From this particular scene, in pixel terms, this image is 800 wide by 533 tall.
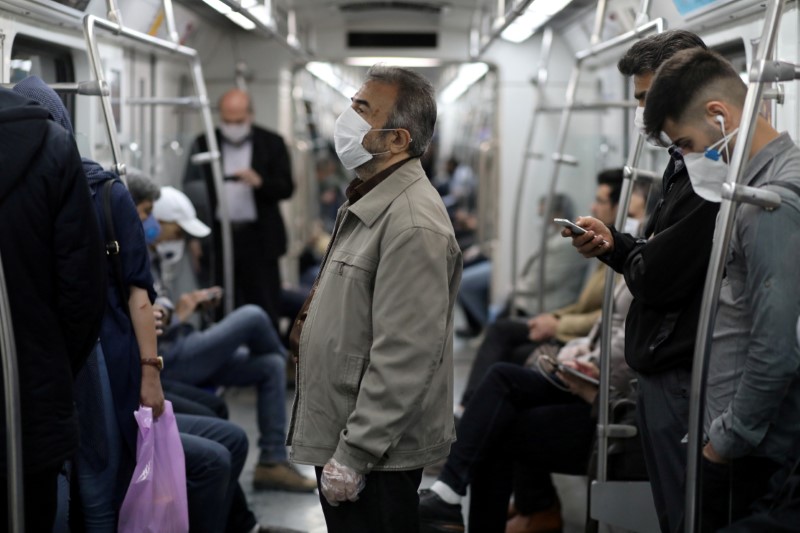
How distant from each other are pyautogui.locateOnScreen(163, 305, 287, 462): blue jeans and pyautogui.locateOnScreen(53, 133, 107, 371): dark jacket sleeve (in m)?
2.22

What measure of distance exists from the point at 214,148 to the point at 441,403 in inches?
137

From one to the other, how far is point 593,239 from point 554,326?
9.13 feet

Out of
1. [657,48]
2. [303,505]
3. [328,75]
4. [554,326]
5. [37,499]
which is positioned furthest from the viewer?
[328,75]

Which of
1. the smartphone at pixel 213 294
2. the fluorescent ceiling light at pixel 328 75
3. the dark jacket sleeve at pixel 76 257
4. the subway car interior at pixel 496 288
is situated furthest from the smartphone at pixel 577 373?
the fluorescent ceiling light at pixel 328 75

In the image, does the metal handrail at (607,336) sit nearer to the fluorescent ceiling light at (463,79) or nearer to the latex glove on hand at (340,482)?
the latex glove on hand at (340,482)

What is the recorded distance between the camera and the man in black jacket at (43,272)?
255 centimetres

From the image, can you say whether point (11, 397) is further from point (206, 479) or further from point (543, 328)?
point (543, 328)

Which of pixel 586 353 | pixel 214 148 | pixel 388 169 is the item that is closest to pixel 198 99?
pixel 214 148

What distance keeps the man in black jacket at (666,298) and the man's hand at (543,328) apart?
104 inches

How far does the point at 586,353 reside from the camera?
4527 mm

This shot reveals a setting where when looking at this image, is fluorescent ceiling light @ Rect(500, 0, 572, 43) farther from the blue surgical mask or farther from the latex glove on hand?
the latex glove on hand

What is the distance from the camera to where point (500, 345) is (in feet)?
19.3

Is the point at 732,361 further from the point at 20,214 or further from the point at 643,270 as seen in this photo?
the point at 20,214

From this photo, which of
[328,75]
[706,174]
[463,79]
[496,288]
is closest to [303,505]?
[706,174]
